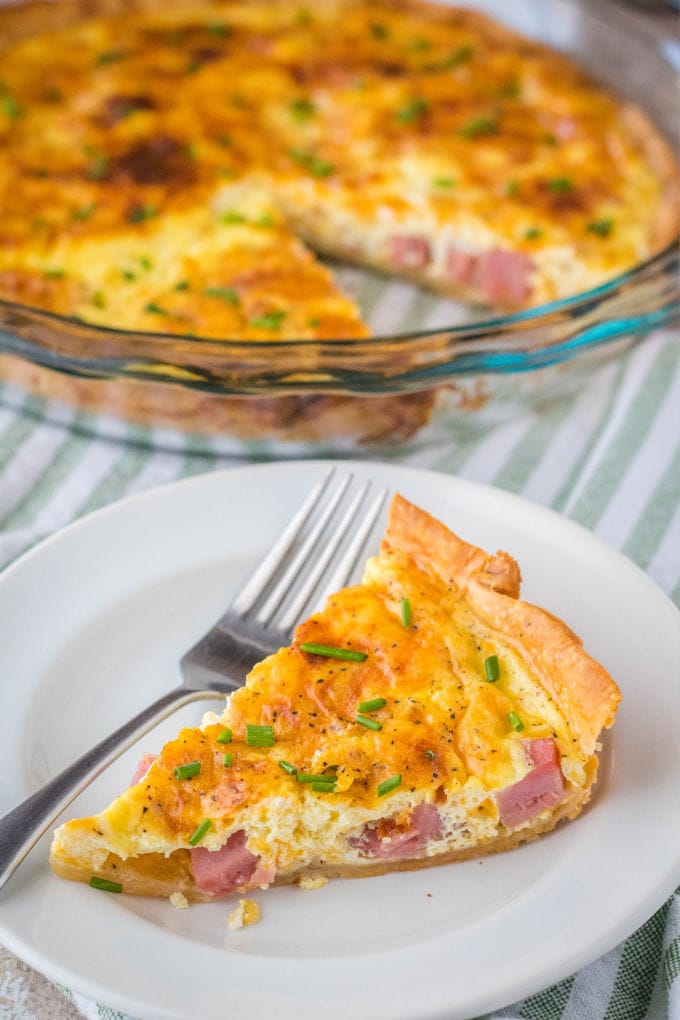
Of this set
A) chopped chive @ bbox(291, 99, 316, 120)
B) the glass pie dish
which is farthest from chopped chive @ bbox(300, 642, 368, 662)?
chopped chive @ bbox(291, 99, 316, 120)

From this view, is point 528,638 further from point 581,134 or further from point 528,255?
point 581,134

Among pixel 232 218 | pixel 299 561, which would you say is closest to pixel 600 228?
pixel 232 218

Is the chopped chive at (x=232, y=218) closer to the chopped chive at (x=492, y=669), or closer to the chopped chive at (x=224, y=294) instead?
the chopped chive at (x=224, y=294)

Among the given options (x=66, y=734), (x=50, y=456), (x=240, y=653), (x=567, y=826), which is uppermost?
(x=567, y=826)

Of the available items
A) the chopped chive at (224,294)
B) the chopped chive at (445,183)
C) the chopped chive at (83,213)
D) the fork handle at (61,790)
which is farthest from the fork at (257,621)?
the chopped chive at (445,183)

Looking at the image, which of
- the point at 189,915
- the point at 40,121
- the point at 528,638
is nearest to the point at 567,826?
the point at 528,638

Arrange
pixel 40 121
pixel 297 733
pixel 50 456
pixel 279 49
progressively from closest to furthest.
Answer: pixel 297 733 < pixel 50 456 < pixel 40 121 < pixel 279 49

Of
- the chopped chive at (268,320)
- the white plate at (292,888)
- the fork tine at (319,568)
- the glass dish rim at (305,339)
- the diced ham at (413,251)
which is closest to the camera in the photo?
the white plate at (292,888)
